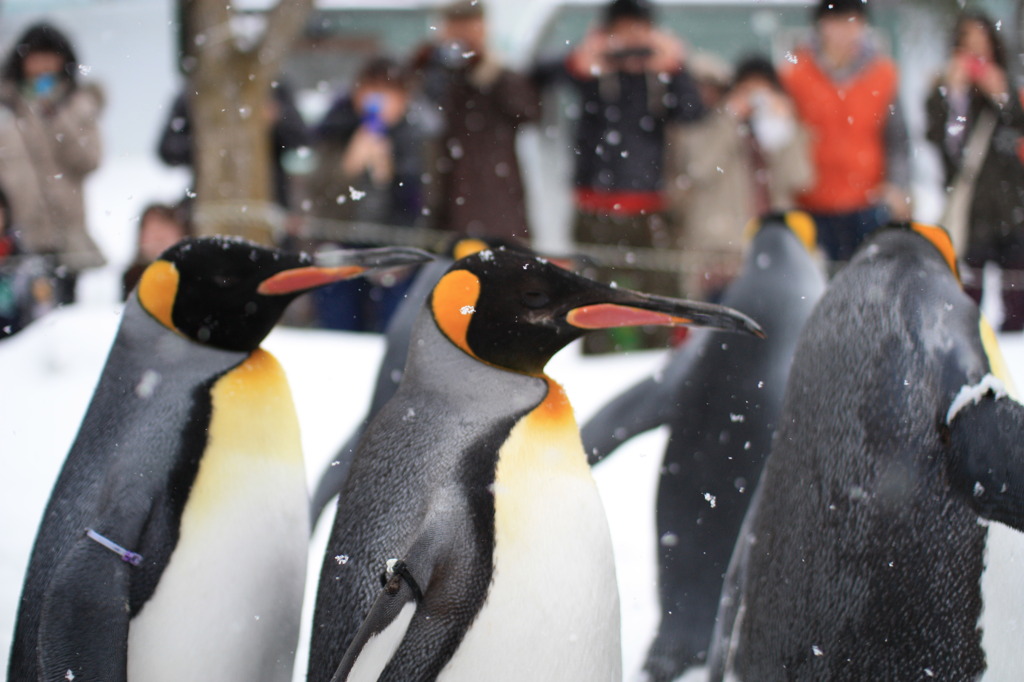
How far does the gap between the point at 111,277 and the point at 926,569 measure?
2.23 meters

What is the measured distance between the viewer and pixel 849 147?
259 centimetres

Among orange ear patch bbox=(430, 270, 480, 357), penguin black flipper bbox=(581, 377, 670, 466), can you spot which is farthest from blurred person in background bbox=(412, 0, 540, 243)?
orange ear patch bbox=(430, 270, 480, 357)

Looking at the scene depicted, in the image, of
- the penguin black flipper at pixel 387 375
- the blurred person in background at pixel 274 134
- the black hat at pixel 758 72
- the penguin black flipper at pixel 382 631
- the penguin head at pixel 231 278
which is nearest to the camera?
the penguin black flipper at pixel 382 631

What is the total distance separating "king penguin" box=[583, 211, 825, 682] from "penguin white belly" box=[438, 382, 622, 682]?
56 cm

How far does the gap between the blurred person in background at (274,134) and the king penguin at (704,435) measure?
1.24 meters

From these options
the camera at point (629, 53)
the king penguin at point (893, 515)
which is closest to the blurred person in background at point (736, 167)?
the camera at point (629, 53)

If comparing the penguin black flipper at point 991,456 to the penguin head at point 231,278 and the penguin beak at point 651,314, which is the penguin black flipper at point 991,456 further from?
the penguin head at point 231,278

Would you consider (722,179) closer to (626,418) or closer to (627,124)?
(627,124)

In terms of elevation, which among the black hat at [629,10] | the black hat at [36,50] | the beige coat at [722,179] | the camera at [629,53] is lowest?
the beige coat at [722,179]

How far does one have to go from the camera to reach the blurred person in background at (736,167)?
279cm

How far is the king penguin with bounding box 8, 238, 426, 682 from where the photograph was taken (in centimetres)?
114

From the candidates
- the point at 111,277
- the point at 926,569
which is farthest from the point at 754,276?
the point at 111,277

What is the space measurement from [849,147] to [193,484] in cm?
196

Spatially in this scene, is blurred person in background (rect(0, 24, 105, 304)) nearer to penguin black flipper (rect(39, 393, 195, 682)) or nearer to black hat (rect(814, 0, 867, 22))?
penguin black flipper (rect(39, 393, 195, 682))
